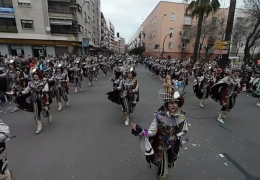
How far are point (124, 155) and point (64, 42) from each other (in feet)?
89.1

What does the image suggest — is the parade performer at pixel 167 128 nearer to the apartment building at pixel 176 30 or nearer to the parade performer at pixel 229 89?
the parade performer at pixel 229 89

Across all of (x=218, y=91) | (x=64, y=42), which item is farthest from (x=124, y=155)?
(x=64, y=42)

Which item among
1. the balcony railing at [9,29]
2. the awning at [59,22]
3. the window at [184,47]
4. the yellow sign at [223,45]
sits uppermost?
the awning at [59,22]

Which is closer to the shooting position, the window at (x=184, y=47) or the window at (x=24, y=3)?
the window at (x=24, y=3)

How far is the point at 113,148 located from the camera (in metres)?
4.00

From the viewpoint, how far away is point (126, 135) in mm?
4656

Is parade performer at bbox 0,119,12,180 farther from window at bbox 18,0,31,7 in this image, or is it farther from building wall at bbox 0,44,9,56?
building wall at bbox 0,44,9,56

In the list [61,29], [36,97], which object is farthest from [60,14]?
[36,97]

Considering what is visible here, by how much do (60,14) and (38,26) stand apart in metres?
4.01

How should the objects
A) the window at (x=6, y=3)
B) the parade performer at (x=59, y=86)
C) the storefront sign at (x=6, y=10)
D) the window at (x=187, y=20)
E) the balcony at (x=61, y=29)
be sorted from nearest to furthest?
the parade performer at (x=59, y=86), the storefront sign at (x=6, y=10), the window at (x=6, y=3), the balcony at (x=61, y=29), the window at (x=187, y=20)

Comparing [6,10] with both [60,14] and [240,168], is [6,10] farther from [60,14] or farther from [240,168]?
[240,168]

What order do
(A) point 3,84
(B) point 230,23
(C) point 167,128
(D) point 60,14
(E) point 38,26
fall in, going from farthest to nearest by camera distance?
1. (D) point 60,14
2. (E) point 38,26
3. (B) point 230,23
4. (A) point 3,84
5. (C) point 167,128

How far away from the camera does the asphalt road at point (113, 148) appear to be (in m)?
3.20

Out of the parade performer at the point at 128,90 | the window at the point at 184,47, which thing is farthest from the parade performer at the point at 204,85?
the window at the point at 184,47
